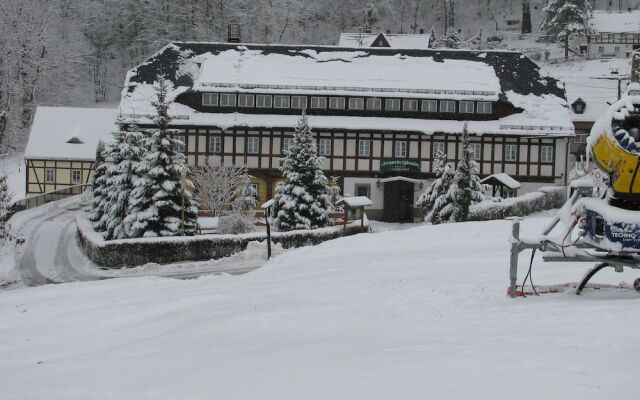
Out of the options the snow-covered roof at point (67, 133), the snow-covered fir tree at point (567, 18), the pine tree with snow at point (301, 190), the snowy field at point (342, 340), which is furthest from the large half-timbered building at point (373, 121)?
the snow-covered fir tree at point (567, 18)

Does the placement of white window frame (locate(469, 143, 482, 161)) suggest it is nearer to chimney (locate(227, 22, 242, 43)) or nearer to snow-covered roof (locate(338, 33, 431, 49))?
chimney (locate(227, 22, 242, 43))

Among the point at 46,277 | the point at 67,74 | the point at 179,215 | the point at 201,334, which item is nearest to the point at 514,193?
the point at 179,215

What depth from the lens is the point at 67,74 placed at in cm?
8525

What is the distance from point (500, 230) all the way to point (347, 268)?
324 inches

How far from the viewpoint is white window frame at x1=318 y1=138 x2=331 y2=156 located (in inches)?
2028

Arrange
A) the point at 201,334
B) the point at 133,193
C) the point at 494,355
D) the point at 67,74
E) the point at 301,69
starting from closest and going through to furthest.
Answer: the point at 494,355, the point at 201,334, the point at 133,193, the point at 301,69, the point at 67,74

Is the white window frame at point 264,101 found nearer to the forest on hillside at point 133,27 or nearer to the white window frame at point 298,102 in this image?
the white window frame at point 298,102

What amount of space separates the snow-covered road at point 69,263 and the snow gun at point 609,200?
72.8 feet

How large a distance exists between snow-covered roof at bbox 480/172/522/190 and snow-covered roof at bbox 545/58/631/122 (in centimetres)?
1928

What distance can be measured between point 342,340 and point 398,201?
139ft

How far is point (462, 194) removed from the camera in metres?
38.1

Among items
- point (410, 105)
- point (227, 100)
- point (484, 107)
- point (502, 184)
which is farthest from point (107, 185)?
point (484, 107)

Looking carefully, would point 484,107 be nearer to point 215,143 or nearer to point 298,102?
point 298,102

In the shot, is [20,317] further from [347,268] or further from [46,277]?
[46,277]
